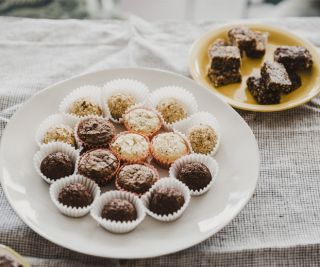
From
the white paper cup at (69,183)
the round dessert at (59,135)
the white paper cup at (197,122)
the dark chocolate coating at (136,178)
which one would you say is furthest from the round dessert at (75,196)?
the white paper cup at (197,122)

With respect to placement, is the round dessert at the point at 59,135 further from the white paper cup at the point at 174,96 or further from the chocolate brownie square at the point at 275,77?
the chocolate brownie square at the point at 275,77

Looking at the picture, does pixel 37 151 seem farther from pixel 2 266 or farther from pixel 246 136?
pixel 246 136

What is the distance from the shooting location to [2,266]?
1.23m

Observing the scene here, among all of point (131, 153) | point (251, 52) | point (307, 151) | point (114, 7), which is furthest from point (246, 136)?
point (114, 7)

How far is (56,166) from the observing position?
4.76 ft

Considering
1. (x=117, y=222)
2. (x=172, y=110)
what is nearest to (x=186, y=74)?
(x=172, y=110)

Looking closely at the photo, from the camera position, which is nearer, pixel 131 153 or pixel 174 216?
pixel 174 216

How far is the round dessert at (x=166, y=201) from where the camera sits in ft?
4.45

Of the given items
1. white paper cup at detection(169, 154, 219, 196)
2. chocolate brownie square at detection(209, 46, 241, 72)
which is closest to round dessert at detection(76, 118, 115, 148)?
white paper cup at detection(169, 154, 219, 196)

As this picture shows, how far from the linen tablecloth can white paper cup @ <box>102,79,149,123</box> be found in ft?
0.95

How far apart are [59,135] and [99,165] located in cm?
20

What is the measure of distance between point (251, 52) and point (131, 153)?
819 millimetres

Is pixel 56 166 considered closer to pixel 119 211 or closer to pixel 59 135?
pixel 59 135

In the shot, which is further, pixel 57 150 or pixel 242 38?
pixel 242 38
